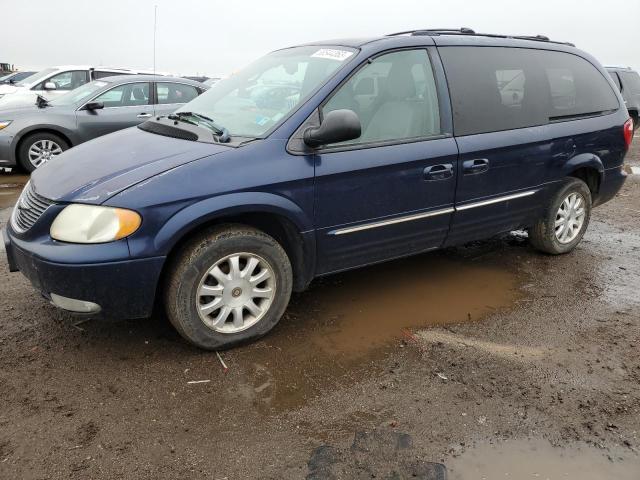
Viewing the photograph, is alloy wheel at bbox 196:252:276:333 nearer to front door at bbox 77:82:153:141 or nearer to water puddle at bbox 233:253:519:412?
water puddle at bbox 233:253:519:412

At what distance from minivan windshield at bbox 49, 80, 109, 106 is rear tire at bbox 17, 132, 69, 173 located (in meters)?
0.59

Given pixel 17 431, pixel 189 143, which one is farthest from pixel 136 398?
pixel 189 143

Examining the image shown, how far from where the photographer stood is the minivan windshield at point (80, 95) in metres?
8.26

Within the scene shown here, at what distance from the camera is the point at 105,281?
272 centimetres

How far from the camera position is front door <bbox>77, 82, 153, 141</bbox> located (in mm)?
8102

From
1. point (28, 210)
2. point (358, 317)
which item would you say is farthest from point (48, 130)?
point (358, 317)

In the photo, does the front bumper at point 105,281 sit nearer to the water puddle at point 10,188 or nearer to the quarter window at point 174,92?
the water puddle at point 10,188

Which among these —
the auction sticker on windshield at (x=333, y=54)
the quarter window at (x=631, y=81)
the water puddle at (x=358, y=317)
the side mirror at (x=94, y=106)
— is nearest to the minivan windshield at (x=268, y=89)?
the auction sticker on windshield at (x=333, y=54)

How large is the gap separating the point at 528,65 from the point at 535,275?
1714 millimetres

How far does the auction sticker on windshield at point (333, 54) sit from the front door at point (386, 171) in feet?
0.53

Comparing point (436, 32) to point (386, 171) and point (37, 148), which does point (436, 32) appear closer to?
point (386, 171)

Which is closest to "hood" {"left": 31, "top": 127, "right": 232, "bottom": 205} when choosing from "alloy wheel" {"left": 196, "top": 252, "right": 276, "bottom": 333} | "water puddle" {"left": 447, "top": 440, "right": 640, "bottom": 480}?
"alloy wheel" {"left": 196, "top": 252, "right": 276, "bottom": 333}

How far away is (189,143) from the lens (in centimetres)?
318

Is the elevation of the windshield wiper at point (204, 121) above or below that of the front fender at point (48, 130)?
above
